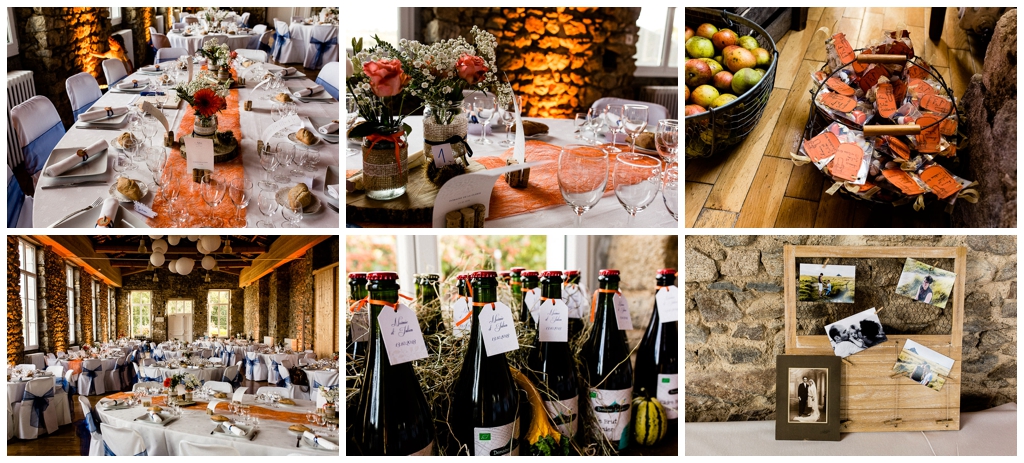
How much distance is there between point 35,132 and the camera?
2178 millimetres

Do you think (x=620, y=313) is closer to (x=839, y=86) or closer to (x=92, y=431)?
(x=839, y=86)

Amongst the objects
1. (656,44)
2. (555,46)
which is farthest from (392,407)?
(656,44)

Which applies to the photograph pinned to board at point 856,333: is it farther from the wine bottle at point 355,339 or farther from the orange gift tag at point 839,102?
the wine bottle at point 355,339

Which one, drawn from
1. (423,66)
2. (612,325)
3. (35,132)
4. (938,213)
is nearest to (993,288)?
(938,213)

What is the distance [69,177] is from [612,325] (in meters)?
1.38

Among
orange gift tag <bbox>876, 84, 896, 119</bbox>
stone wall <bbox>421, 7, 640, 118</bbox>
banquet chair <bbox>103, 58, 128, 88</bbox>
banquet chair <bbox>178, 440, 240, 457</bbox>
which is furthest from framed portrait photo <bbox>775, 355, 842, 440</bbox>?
stone wall <bbox>421, 7, 640, 118</bbox>

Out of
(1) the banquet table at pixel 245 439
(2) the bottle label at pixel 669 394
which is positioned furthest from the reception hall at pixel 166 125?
(2) the bottle label at pixel 669 394

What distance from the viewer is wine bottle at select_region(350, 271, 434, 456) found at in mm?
1131

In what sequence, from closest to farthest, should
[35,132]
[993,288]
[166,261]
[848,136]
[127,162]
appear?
1. [166,261]
2. [848,136]
3. [993,288]
4. [127,162]
5. [35,132]

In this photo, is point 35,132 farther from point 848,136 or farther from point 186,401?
point 848,136

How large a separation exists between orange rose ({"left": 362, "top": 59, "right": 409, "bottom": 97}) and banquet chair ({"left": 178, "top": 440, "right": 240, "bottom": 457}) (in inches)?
32.3
